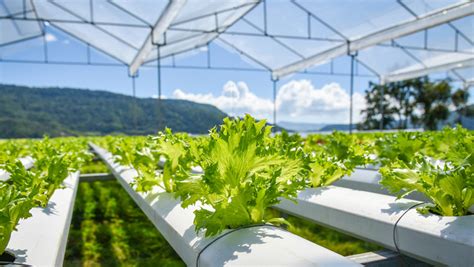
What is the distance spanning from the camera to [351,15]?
9602 millimetres

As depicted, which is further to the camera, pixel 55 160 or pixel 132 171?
pixel 132 171

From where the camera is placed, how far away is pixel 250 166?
1692 mm

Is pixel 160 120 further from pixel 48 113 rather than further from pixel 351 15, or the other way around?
pixel 48 113

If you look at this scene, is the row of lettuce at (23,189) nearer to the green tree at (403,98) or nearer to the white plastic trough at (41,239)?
the white plastic trough at (41,239)

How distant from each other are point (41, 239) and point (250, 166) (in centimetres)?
90

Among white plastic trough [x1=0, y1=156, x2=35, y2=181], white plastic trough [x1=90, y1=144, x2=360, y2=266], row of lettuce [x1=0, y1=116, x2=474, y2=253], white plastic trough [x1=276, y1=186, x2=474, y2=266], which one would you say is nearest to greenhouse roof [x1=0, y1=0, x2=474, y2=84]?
white plastic trough [x1=0, y1=156, x2=35, y2=181]

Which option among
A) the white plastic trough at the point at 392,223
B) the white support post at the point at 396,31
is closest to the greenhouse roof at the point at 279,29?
the white support post at the point at 396,31

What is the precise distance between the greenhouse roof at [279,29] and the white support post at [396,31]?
0.06 ft

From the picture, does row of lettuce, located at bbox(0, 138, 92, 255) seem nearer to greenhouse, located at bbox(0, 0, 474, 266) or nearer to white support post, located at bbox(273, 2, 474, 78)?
greenhouse, located at bbox(0, 0, 474, 266)

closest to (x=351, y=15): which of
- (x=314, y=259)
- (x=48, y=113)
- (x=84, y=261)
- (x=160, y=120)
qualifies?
(x=160, y=120)

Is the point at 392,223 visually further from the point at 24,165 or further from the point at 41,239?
the point at 24,165

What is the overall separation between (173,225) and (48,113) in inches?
1382

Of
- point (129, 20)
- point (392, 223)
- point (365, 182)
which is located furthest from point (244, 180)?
point (129, 20)

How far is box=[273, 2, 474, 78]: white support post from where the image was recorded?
787cm
